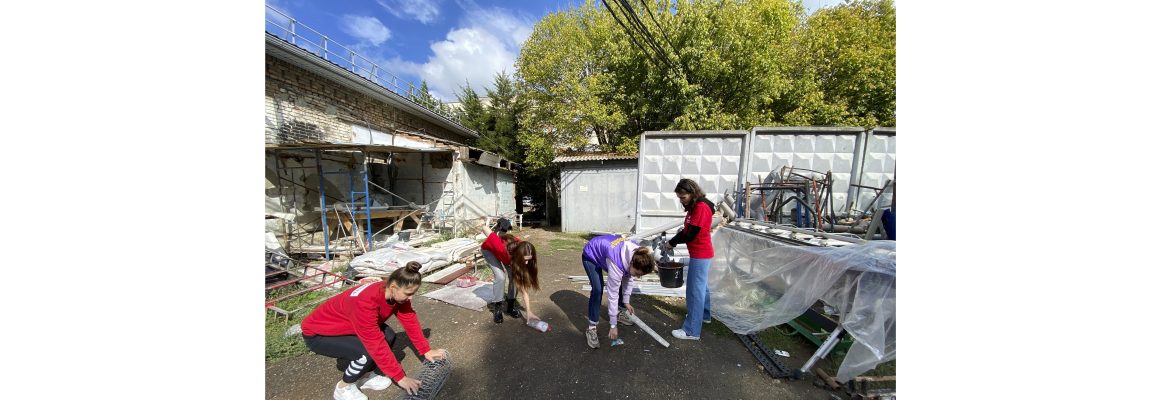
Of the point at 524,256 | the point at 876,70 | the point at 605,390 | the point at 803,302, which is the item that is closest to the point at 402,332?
the point at 524,256

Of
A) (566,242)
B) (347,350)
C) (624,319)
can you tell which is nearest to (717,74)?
(566,242)

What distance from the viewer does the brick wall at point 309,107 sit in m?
6.88

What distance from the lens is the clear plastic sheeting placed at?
2221 mm

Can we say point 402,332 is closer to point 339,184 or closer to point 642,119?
point 339,184

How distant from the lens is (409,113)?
11.2 m

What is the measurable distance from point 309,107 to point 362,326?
801cm

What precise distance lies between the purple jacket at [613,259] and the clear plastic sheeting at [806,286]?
144 centimetres

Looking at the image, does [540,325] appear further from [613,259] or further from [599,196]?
[599,196]

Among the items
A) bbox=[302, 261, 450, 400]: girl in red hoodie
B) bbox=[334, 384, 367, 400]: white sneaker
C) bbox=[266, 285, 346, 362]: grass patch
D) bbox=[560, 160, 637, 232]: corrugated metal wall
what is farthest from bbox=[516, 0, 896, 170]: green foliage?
bbox=[334, 384, 367, 400]: white sneaker

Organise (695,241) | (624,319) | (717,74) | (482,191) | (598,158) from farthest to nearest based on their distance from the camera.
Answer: (482,191) < (717,74) < (598,158) < (624,319) < (695,241)

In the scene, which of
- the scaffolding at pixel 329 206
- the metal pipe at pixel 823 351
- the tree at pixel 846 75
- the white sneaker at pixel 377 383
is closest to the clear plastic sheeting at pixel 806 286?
the metal pipe at pixel 823 351

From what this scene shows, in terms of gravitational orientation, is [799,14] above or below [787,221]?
above

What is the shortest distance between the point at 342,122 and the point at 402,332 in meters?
7.51

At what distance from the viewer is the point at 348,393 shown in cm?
239
